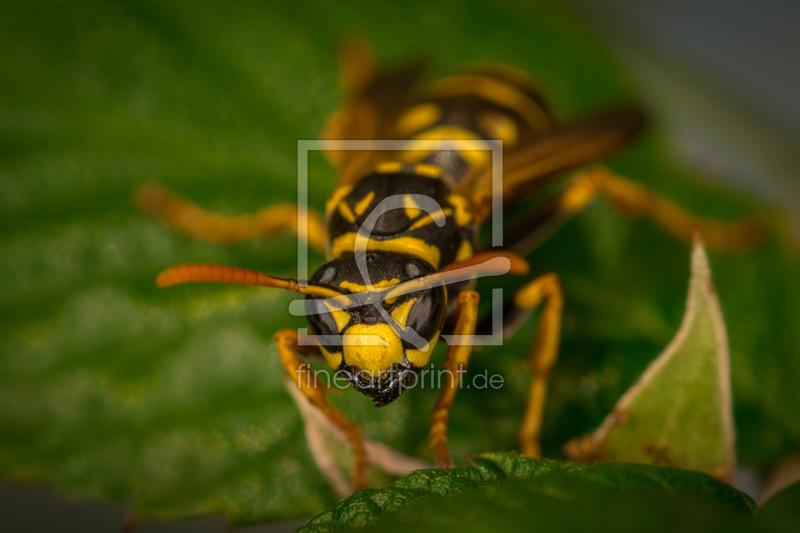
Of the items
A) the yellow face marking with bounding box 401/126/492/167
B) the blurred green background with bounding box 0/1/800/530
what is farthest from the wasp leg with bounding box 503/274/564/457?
the yellow face marking with bounding box 401/126/492/167

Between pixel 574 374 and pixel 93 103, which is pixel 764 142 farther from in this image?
pixel 93 103

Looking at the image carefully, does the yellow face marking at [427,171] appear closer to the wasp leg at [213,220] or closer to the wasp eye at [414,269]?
the wasp leg at [213,220]

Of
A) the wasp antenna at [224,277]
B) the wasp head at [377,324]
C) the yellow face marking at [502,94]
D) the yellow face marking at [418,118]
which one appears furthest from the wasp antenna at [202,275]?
the yellow face marking at [502,94]

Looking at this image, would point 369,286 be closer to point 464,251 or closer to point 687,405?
point 464,251

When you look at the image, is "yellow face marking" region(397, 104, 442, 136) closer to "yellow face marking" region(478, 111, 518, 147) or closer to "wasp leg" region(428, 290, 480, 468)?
"yellow face marking" region(478, 111, 518, 147)

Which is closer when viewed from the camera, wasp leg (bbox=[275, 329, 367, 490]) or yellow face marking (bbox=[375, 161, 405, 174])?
wasp leg (bbox=[275, 329, 367, 490])

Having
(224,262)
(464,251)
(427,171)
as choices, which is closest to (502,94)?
(427,171)

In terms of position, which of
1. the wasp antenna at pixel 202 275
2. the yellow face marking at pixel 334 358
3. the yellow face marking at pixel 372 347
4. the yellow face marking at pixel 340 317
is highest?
the wasp antenna at pixel 202 275
